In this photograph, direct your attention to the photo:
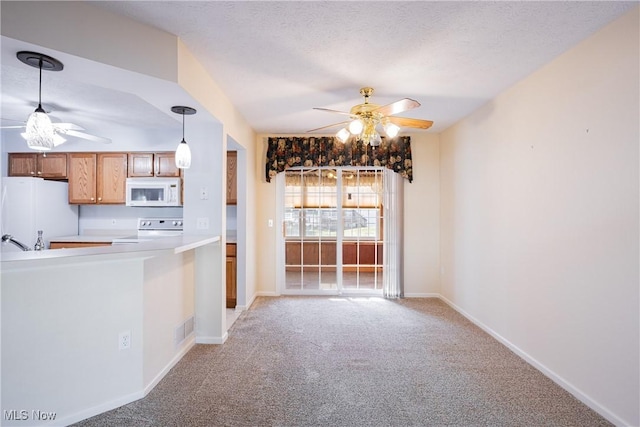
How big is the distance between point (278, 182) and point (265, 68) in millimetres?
2334

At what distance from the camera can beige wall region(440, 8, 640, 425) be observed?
186 centimetres

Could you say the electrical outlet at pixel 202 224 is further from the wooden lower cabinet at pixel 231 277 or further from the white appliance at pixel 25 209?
the white appliance at pixel 25 209

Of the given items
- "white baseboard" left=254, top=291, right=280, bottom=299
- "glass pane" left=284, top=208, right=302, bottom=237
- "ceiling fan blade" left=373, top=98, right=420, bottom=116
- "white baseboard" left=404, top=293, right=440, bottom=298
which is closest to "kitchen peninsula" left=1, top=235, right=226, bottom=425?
"ceiling fan blade" left=373, top=98, right=420, bottom=116

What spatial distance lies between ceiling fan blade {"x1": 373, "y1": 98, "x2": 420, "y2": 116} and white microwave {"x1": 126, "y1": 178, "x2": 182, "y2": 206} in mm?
3007

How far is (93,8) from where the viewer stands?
1774 millimetres

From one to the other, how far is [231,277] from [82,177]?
2.56m

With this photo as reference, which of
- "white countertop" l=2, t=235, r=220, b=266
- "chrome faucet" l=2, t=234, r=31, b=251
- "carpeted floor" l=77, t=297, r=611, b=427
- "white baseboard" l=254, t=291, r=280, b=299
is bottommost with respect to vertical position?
"carpeted floor" l=77, t=297, r=611, b=427

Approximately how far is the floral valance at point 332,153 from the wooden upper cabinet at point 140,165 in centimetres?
162

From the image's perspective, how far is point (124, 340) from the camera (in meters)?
2.12

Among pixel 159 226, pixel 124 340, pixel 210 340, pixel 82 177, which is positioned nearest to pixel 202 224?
pixel 210 340

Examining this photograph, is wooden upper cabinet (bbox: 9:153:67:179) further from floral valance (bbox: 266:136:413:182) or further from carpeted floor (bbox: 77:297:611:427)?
carpeted floor (bbox: 77:297:611:427)

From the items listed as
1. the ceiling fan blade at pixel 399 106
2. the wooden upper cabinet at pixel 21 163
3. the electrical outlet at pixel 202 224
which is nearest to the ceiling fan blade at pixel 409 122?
the ceiling fan blade at pixel 399 106

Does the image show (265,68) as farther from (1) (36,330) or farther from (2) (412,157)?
(2) (412,157)

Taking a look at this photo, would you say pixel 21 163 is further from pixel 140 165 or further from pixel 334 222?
pixel 334 222
